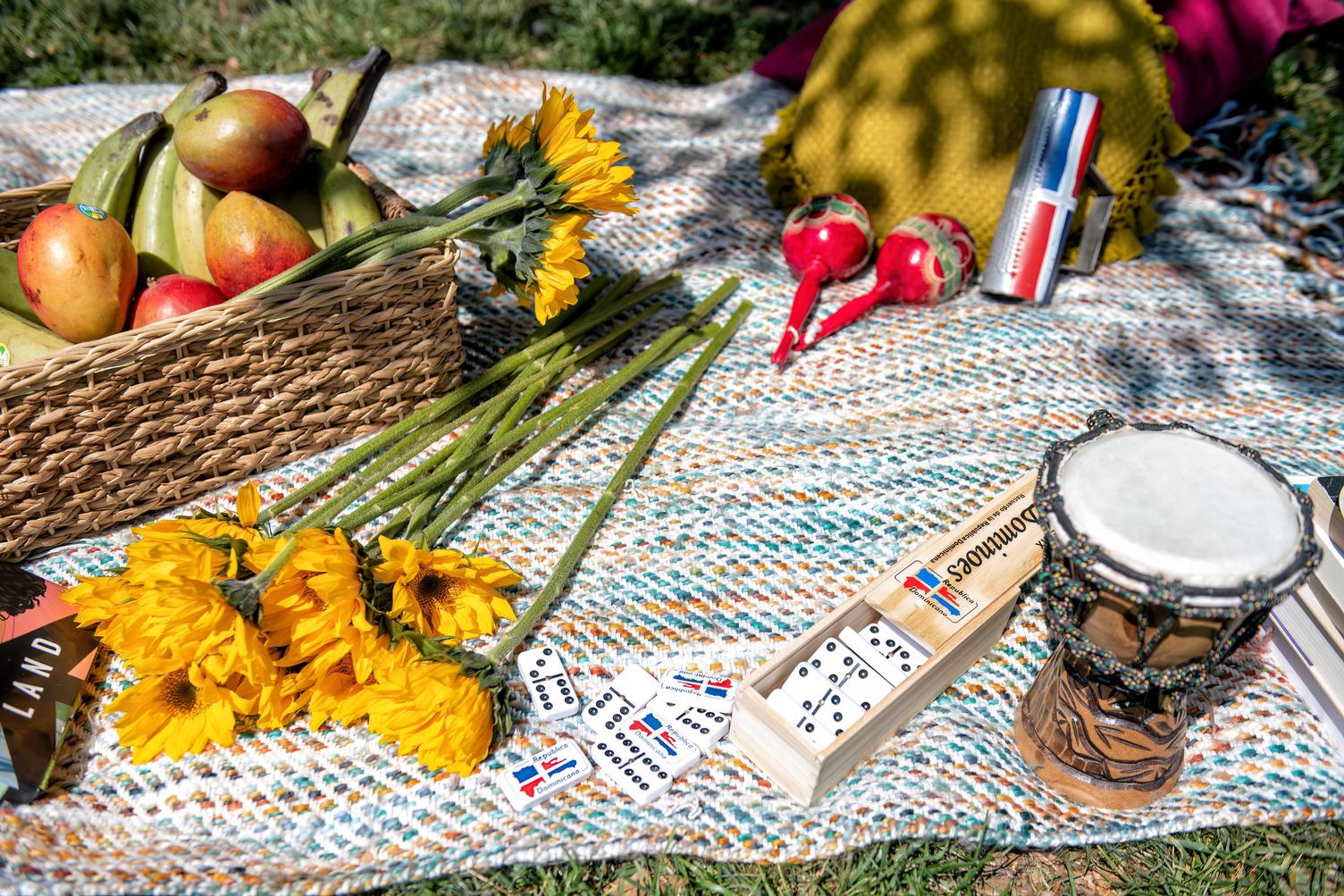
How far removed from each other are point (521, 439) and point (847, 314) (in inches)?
37.3

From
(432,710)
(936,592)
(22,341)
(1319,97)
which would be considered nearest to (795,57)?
(1319,97)

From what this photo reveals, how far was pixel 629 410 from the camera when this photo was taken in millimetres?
2365

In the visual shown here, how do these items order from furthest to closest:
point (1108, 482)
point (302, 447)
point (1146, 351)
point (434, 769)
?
point (1146, 351)
point (302, 447)
point (434, 769)
point (1108, 482)

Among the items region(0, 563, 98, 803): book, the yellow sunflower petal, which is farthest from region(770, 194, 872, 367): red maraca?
region(0, 563, 98, 803): book

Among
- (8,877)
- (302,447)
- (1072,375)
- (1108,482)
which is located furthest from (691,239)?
(8,877)

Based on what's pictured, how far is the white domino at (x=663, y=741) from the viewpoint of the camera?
5.34 ft

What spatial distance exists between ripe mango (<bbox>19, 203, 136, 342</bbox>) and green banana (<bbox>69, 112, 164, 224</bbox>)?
0.17m

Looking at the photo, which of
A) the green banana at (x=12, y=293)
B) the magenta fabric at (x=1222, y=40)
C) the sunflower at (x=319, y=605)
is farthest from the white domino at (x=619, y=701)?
the magenta fabric at (x=1222, y=40)

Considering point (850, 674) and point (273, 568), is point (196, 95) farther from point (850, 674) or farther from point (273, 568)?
point (850, 674)

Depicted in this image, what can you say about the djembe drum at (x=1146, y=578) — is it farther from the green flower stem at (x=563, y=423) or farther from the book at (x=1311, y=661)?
the green flower stem at (x=563, y=423)

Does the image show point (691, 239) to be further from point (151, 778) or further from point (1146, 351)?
point (151, 778)

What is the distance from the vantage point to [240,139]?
1950mm

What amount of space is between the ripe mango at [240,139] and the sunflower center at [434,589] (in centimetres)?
97

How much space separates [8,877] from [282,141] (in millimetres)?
1382
